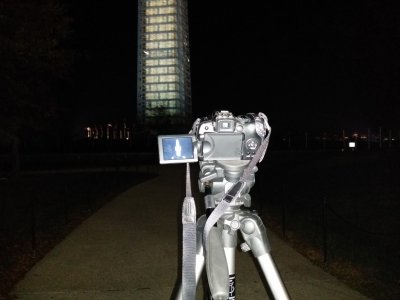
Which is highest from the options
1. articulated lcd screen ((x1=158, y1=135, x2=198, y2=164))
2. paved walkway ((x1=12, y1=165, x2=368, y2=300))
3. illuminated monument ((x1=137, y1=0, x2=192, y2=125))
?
illuminated monument ((x1=137, y1=0, x2=192, y2=125))

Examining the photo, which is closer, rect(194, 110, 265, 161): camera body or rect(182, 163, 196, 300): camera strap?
rect(182, 163, 196, 300): camera strap

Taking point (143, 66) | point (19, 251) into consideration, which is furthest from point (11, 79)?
point (143, 66)

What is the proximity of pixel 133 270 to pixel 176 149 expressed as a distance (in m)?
3.77

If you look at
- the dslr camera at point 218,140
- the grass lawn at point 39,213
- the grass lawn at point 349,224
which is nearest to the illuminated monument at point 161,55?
the grass lawn at point 39,213

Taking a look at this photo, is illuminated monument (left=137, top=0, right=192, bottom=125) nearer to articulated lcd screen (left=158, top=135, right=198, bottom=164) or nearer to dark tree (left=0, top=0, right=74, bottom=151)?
dark tree (left=0, top=0, right=74, bottom=151)

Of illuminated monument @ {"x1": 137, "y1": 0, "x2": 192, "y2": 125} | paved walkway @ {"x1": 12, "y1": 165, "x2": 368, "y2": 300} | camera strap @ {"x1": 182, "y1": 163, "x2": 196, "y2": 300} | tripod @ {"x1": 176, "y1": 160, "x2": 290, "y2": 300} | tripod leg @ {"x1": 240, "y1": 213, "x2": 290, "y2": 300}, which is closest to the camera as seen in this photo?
camera strap @ {"x1": 182, "y1": 163, "x2": 196, "y2": 300}

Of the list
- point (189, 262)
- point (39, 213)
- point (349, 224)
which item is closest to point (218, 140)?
point (189, 262)

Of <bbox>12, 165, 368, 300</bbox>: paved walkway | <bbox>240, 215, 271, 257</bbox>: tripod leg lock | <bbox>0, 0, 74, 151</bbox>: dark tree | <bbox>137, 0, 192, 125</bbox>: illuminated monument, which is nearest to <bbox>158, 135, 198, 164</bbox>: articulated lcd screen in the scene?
<bbox>240, 215, 271, 257</bbox>: tripod leg lock

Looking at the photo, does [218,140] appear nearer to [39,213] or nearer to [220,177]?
[220,177]

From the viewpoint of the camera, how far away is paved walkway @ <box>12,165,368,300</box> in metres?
5.38

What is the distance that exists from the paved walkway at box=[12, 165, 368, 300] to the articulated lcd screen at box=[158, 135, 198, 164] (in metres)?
2.67

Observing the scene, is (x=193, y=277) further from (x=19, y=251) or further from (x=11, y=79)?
(x=11, y=79)

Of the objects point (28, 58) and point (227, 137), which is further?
point (28, 58)

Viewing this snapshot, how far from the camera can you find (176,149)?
3.00 m
